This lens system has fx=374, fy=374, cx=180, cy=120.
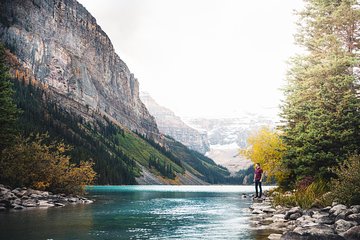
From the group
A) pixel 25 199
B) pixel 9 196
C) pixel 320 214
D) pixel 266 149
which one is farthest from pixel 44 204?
pixel 266 149

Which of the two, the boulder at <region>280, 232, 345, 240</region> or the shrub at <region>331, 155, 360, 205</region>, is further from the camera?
the shrub at <region>331, 155, 360, 205</region>

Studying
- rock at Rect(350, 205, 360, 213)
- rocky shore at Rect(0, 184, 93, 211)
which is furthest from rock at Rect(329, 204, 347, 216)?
rocky shore at Rect(0, 184, 93, 211)

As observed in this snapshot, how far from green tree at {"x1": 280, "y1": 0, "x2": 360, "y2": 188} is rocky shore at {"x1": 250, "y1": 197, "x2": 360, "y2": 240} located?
517cm

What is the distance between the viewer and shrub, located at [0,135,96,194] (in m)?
47.1

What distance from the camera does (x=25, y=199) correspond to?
42219 mm

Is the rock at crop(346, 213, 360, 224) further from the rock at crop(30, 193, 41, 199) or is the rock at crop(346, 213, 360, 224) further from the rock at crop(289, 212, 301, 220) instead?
the rock at crop(30, 193, 41, 199)

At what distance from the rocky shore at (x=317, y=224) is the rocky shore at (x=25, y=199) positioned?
80.3 ft

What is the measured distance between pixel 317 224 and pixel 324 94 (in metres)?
17.5

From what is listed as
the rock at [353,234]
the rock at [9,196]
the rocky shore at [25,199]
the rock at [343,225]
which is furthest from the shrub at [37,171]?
the rock at [353,234]

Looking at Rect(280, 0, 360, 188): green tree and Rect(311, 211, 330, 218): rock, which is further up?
Rect(280, 0, 360, 188): green tree

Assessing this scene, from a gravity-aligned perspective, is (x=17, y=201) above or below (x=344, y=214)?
below

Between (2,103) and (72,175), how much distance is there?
17824 millimetres

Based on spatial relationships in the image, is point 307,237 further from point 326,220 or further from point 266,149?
point 266,149

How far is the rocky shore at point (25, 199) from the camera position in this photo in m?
37.6
